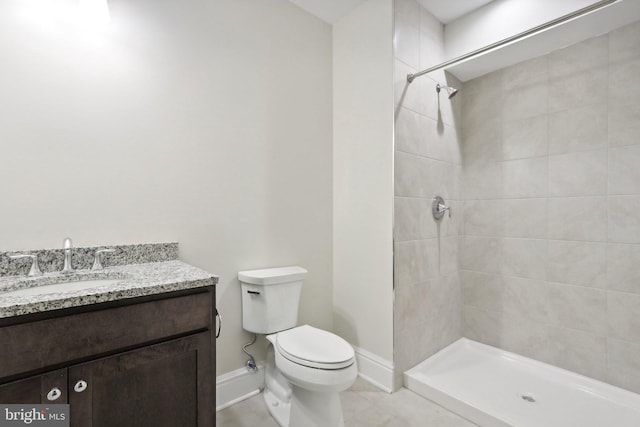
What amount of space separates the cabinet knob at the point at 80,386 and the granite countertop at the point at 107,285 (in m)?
0.23

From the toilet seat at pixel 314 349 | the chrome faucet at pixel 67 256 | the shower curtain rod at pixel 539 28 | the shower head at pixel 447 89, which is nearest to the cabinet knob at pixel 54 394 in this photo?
the chrome faucet at pixel 67 256

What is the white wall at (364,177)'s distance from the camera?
1.96 metres

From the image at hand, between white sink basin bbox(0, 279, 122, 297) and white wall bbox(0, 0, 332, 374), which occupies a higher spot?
white wall bbox(0, 0, 332, 374)

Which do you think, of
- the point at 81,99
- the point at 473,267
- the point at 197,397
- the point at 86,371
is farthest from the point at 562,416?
the point at 81,99

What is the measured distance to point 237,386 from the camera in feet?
5.88

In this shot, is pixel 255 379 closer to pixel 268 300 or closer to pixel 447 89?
pixel 268 300

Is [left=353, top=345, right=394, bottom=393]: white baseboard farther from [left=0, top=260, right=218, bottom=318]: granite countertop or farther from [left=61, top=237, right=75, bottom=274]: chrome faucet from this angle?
[left=61, top=237, right=75, bottom=274]: chrome faucet

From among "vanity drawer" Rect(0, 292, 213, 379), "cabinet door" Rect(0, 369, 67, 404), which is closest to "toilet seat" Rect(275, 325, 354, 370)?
"vanity drawer" Rect(0, 292, 213, 379)

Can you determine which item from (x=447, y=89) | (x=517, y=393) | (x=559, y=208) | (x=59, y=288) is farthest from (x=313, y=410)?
(x=447, y=89)

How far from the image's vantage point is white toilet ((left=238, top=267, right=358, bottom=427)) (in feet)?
4.52

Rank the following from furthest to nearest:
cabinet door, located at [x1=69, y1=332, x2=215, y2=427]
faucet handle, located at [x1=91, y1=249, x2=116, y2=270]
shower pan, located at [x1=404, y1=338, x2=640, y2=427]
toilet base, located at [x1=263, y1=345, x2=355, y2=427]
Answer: shower pan, located at [x1=404, y1=338, x2=640, y2=427] → toilet base, located at [x1=263, y1=345, x2=355, y2=427] → faucet handle, located at [x1=91, y1=249, x2=116, y2=270] → cabinet door, located at [x1=69, y1=332, x2=215, y2=427]

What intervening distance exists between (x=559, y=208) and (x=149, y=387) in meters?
2.42

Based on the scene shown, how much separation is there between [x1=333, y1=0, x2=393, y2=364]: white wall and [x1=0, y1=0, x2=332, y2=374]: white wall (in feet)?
0.33

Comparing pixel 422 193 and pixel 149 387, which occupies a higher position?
pixel 422 193
